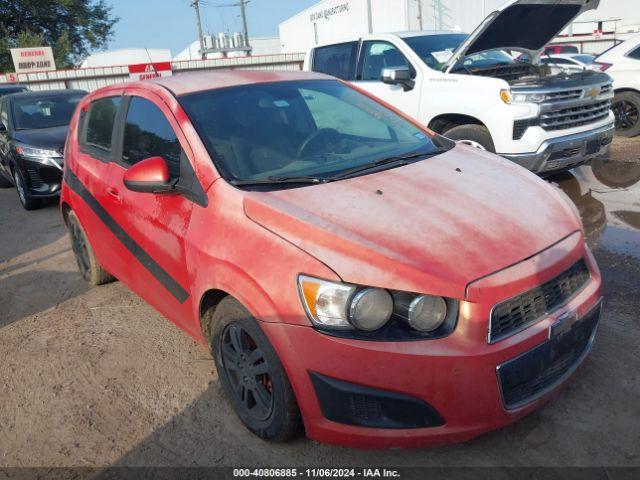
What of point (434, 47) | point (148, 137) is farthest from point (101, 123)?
point (434, 47)

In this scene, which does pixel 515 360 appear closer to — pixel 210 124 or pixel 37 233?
pixel 210 124

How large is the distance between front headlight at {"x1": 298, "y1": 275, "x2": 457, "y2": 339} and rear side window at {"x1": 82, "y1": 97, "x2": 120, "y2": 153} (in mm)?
2373

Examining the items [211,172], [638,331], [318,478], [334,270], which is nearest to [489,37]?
[638,331]

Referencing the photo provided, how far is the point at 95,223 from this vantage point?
4125 millimetres

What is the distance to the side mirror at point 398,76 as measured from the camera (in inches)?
256

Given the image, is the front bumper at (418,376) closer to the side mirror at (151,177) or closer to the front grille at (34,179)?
the side mirror at (151,177)

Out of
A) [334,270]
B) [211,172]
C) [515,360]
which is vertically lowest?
[515,360]

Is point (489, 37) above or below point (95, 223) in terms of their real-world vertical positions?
above

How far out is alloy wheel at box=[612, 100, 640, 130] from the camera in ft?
30.6

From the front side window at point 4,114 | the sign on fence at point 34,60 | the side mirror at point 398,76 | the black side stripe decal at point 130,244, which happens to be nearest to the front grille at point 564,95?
the side mirror at point 398,76

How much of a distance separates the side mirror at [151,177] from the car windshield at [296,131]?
27 centimetres

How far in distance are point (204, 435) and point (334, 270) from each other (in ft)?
3.89

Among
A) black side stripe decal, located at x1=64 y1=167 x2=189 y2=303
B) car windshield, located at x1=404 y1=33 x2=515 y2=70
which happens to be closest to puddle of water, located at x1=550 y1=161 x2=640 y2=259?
car windshield, located at x1=404 y1=33 x2=515 y2=70

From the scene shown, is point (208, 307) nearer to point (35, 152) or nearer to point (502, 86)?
point (502, 86)
